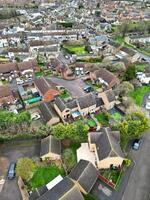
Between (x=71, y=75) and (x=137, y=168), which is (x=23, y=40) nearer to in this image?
(x=71, y=75)

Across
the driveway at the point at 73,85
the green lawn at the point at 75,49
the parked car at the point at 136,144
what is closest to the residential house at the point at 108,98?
the driveway at the point at 73,85

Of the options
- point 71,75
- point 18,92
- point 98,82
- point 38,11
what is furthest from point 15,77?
point 38,11

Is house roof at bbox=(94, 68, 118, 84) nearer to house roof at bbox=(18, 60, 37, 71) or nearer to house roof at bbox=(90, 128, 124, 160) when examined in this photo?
house roof at bbox=(18, 60, 37, 71)

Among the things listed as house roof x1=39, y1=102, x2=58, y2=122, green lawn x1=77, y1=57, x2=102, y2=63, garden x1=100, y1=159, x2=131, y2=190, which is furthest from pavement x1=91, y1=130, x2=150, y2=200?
green lawn x1=77, y1=57, x2=102, y2=63

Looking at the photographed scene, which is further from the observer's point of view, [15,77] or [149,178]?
[15,77]

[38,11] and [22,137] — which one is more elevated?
[38,11]

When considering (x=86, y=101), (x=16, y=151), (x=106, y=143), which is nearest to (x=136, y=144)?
(x=106, y=143)
